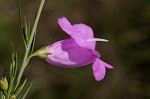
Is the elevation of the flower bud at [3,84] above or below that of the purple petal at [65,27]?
below

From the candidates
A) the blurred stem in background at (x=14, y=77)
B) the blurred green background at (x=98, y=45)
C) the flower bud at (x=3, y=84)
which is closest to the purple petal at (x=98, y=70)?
the blurred stem in background at (x=14, y=77)

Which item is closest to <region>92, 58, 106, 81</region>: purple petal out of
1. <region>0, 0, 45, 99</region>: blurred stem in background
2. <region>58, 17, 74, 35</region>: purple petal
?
<region>58, 17, 74, 35</region>: purple petal

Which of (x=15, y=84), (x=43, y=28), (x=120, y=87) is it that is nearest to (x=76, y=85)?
(x=120, y=87)

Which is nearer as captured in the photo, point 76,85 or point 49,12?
point 76,85

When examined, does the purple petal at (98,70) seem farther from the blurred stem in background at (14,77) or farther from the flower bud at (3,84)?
the flower bud at (3,84)

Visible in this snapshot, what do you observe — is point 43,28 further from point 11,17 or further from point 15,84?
point 15,84

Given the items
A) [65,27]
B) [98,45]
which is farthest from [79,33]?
[98,45]
